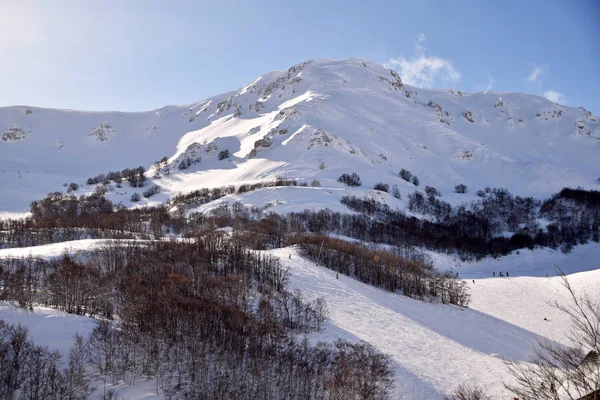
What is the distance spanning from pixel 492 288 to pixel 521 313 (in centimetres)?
1431

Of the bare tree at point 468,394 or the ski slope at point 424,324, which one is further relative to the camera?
the ski slope at point 424,324

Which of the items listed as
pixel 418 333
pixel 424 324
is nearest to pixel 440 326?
pixel 424 324

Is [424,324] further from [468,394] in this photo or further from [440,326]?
[468,394]

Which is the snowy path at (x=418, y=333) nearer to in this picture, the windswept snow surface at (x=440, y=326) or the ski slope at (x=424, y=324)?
the windswept snow surface at (x=440, y=326)

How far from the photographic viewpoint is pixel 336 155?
18688cm

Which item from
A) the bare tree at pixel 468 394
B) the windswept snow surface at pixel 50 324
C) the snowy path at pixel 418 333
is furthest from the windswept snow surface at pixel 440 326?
the windswept snow surface at pixel 50 324

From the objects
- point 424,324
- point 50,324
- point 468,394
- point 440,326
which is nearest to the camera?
point 468,394

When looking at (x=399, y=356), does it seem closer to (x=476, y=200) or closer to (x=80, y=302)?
(x=80, y=302)

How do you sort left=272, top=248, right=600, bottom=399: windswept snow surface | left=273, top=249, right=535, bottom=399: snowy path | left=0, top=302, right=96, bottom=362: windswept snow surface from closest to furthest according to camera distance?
left=0, top=302, right=96, bottom=362: windswept snow surface → left=273, top=249, right=535, bottom=399: snowy path → left=272, top=248, right=600, bottom=399: windswept snow surface

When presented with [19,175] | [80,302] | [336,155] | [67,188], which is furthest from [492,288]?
[19,175]

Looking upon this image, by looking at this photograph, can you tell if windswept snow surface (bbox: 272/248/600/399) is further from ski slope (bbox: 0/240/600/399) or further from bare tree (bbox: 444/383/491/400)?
bare tree (bbox: 444/383/491/400)

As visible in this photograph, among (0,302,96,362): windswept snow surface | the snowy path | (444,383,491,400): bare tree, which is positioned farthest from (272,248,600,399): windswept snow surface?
(0,302,96,362): windswept snow surface

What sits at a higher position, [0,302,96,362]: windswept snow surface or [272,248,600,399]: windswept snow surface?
[0,302,96,362]: windswept snow surface

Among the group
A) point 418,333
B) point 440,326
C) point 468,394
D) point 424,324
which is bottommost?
point 440,326
